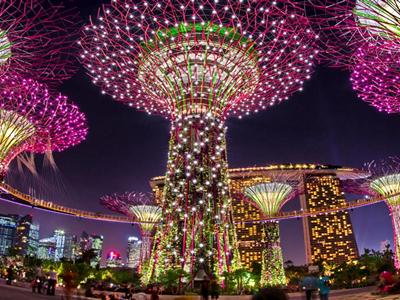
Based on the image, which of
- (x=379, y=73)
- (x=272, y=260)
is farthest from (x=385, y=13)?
(x=272, y=260)

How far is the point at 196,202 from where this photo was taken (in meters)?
20.1

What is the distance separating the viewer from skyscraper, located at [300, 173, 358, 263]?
→ 102738 mm

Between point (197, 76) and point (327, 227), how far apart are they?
95474mm

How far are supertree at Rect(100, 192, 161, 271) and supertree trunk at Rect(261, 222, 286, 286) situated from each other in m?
13.5

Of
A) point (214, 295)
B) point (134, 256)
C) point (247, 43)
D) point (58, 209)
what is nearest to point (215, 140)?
point (247, 43)

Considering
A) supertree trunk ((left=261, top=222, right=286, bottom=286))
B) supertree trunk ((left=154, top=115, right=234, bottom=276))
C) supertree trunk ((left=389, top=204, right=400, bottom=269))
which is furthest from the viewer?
supertree trunk ((left=389, top=204, right=400, bottom=269))

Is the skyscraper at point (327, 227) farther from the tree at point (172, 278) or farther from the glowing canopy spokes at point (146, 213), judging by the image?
the tree at point (172, 278)

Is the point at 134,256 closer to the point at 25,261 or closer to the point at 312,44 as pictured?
the point at 25,261

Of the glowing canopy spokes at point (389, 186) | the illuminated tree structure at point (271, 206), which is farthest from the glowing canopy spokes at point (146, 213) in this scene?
the glowing canopy spokes at point (389, 186)

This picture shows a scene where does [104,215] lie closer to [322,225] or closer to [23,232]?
[322,225]

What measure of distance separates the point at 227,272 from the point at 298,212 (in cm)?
2355

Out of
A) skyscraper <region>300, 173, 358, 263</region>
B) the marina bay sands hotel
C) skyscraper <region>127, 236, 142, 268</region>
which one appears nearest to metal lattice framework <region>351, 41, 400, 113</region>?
the marina bay sands hotel

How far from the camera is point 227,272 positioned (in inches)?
764

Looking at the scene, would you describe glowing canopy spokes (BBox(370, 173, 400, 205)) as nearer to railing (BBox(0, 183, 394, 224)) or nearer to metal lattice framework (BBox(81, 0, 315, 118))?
railing (BBox(0, 183, 394, 224))
